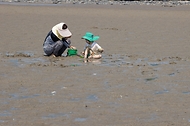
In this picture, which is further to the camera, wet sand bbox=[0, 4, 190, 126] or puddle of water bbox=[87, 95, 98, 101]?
puddle of water bbox=[87, 95, 98, 101]

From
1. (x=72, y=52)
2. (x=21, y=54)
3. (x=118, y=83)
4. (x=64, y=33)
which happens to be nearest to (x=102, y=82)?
(x=118, y=83)

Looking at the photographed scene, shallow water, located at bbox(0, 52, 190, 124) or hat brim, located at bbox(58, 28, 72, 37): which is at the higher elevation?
hat brim, located at bbox(58, 28, 72, 37)

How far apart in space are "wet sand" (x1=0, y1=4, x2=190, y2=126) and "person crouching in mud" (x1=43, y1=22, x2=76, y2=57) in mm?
296

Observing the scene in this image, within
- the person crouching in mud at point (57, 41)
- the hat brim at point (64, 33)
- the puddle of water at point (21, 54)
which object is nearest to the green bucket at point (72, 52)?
the person crouching in mud at point (57, 41)

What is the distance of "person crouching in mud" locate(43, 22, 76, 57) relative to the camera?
427 inches

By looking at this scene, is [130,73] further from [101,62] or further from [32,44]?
[32,44]

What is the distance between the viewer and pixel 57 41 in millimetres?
10906

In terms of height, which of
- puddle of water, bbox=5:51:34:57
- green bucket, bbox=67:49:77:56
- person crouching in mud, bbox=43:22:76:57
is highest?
person crouching in mud, bbox=43:22:76:57

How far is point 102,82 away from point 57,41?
3.27 metres

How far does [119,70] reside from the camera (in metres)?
9.01

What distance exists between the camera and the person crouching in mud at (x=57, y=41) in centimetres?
1084

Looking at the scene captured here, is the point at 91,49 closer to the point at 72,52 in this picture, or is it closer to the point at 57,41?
the point at 72,52

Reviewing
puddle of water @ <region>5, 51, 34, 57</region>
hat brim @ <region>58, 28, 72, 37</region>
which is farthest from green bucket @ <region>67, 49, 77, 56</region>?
puddle of water @ <region>5, 51, 34, 57</region>

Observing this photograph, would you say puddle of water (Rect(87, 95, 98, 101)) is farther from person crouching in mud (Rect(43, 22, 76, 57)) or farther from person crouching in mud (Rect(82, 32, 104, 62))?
person crouching in mud (Rect(43, 22, 76, 57))
